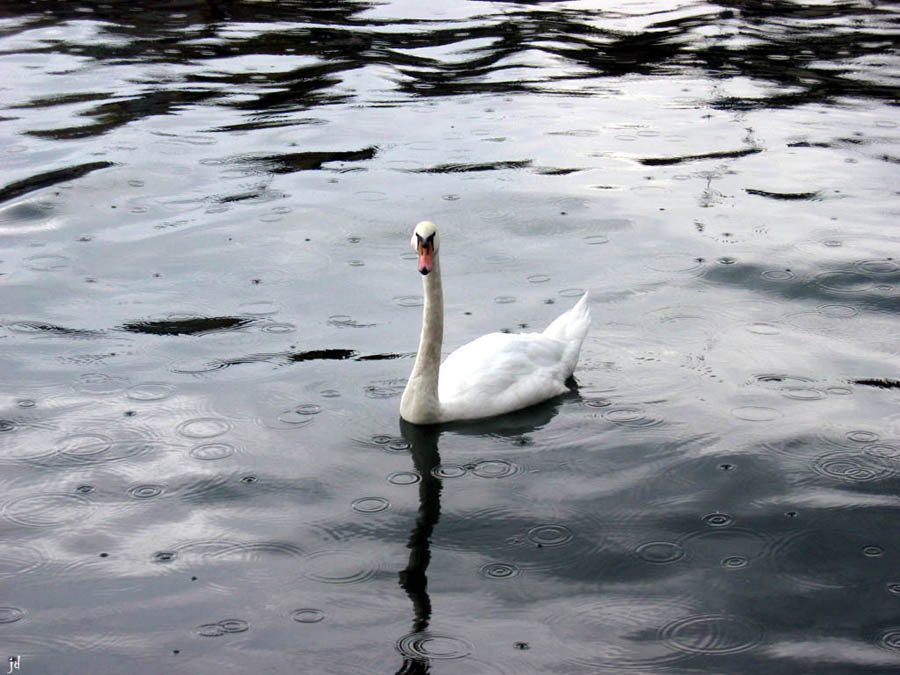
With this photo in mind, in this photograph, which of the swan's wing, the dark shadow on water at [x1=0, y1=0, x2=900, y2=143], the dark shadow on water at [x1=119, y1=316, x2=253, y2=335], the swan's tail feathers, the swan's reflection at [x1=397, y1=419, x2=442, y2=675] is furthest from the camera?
the dark shadow on water at [x1=0, y1=0, x2=900, y2=143]

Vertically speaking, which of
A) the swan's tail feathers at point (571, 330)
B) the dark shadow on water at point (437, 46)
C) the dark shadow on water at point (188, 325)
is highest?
the dark shadow on water at point (437, 46)

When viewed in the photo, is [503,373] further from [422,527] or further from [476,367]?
[422,527]

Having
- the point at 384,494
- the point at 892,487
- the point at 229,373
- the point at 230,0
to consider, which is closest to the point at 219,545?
the point at 384,494

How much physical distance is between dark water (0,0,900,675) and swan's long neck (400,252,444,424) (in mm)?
225

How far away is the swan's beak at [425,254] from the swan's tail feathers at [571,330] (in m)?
1.52

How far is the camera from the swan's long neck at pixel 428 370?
8383mm

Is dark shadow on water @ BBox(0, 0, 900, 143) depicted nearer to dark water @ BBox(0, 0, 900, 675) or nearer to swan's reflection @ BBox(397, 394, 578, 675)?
dark water @ BBox(0, 0, 900, 675)

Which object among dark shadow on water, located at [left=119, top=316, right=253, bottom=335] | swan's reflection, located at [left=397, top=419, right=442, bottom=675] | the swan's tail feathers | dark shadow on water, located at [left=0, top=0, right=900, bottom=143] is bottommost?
swan's reflection, located at [left=397, top=419, right=442, bottom=675]

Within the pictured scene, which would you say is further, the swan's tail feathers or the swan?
the swan's tail feathers

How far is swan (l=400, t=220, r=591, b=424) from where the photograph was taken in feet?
27.5

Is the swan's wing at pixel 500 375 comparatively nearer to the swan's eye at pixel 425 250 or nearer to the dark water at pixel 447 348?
the dark water at pixel 447 348

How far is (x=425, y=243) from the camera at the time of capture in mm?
8039

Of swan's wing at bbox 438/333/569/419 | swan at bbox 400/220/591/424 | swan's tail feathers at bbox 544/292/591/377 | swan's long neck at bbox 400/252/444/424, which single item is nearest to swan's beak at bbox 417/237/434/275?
swan at bbox 400/220/591/424

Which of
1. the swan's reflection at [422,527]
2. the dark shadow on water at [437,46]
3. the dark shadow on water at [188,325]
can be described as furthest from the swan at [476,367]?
the dark shadow on water at [437,46]
